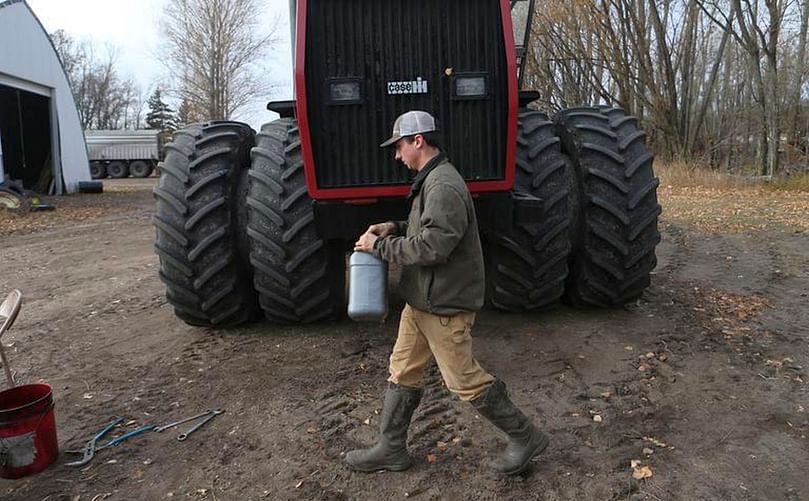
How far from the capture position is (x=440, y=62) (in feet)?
12.6

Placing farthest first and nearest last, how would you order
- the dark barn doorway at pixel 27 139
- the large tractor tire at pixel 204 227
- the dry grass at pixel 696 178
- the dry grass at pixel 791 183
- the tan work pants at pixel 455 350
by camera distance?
the dark barn doorway at pixel 27 139 < the dry grass at pixel 696 178 < the dry grass at pixel 791 183 < the large tractor tire at pixel 204 227 < the tan work pants at pixel 455 350

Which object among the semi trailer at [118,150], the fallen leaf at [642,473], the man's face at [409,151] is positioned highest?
the semi trailer at [118,150]

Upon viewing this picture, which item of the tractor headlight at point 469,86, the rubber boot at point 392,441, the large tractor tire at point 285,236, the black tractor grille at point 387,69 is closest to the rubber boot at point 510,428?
the rubber boot at point 392,441

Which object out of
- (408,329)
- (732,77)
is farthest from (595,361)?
(732,77)

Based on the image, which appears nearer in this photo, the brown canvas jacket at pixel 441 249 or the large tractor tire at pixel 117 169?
the brown canvas jacket at pixel 441 249

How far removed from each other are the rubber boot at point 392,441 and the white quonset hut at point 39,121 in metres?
19.5

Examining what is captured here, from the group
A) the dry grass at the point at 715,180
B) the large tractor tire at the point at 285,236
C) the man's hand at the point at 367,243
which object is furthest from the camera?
the dry grass at the point at 715,180

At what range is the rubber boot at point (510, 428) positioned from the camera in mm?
2915

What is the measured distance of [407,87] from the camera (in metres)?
3.82

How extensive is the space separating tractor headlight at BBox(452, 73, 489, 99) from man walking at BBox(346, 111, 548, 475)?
3.17ft

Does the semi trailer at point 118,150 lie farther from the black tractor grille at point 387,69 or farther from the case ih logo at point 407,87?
the case ih logo at point 407,87

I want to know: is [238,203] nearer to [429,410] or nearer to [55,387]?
[55,387]

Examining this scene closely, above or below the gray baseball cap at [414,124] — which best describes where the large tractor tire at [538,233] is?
below

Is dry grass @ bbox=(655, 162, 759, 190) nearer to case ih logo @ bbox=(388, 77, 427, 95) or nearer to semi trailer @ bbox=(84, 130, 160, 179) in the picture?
case ih logo @ bbox=(388, 77, 427, 95)
